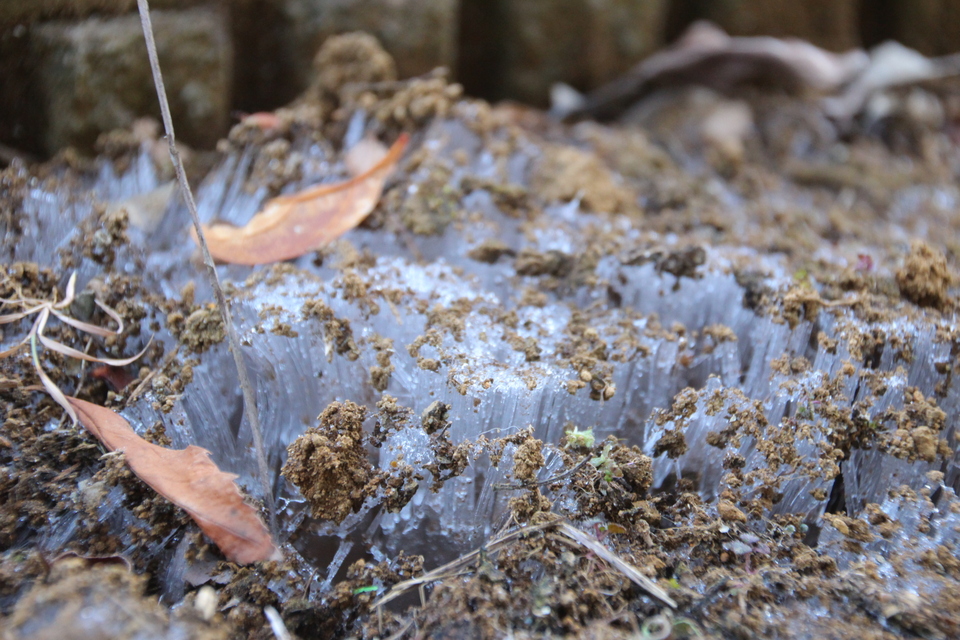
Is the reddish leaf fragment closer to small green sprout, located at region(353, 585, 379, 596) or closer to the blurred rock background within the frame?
small green sprout, located at region(353, 585, 379, 596)

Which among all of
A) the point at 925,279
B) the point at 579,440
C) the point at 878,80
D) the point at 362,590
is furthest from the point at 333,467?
the point at 878,80

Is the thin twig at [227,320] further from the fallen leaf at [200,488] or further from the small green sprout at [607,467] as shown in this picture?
the small green sprout at [607,467]

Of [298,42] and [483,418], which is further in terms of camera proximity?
[298,42]

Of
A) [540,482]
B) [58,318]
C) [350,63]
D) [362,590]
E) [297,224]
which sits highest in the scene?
[350,63]

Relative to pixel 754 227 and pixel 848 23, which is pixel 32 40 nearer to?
pixel 754 227

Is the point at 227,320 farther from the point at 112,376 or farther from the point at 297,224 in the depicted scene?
the point at 297,224

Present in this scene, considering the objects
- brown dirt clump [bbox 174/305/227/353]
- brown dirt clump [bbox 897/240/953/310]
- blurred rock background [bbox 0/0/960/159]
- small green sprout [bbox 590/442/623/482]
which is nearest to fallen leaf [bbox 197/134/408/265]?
brown dirt clump [bbox 174/305/227/353]

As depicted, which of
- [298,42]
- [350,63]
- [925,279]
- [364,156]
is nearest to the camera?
[925,279]

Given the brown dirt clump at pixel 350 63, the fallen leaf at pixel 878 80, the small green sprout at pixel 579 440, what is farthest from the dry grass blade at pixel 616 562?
the fallen leaf at pixel 878 80
